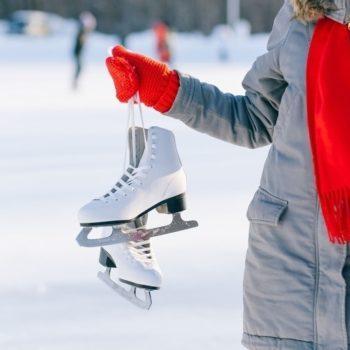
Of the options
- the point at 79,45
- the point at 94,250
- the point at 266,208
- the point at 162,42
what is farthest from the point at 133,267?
the point at 162,42

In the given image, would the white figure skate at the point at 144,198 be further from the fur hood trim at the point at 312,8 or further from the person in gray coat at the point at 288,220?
the fur hood trim at the point at 312,8

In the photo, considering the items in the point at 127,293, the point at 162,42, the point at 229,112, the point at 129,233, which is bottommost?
the point at 162,42

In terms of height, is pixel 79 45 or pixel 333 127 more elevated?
pixel 333 127

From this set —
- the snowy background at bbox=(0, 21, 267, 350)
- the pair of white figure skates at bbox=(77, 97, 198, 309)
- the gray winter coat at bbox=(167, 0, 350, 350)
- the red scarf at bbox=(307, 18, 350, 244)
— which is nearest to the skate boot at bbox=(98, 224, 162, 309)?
the pair of white figure skates at bbox=(77, 97, 198, 309)

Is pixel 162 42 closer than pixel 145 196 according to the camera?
No

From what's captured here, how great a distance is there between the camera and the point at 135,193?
67.3 inches

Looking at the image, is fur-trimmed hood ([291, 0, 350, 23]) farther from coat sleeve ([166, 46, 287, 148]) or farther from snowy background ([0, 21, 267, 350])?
snowy background ([0, 21, 267, 350])

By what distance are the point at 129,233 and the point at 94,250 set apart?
226 centimetres

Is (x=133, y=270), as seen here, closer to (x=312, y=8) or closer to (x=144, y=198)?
(x=144, y=198)

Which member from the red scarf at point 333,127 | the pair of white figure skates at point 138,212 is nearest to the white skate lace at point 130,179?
the pair of white figure skates at point 138,212

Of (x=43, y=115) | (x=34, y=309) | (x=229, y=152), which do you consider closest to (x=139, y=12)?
(x=43, y=115)

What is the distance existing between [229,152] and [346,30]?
5.84 meters

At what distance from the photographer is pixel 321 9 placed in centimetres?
165

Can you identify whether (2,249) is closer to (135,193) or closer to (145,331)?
(145,331)
